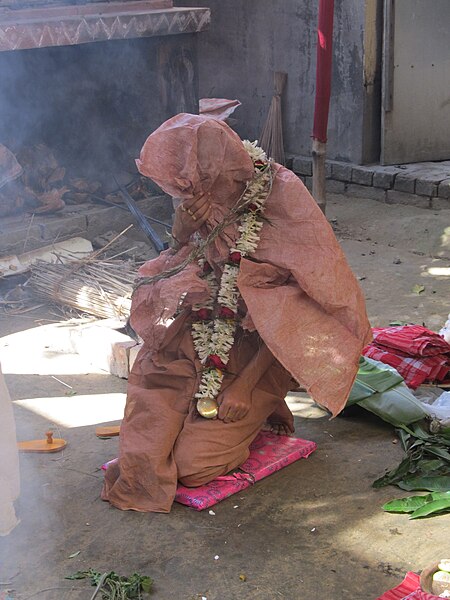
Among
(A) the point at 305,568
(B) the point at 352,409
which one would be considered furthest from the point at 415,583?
(B) the point at 352,409

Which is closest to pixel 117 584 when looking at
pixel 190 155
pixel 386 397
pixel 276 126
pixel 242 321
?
pixel 242 321

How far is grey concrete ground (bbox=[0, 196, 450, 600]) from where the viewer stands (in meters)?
3.19

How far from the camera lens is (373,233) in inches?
319

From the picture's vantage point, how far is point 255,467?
3926mm

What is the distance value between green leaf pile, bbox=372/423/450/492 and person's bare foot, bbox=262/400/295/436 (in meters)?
0.54

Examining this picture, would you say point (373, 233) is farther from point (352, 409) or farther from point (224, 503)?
point (224, 503)

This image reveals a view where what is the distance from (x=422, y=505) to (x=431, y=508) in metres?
0.06

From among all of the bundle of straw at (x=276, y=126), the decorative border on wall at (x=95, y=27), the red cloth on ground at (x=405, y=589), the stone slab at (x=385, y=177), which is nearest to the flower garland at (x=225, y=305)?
the red cloth on ground at (x=405, y=589)

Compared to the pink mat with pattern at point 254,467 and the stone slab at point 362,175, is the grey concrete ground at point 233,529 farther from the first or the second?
the stone slab at point 362,175

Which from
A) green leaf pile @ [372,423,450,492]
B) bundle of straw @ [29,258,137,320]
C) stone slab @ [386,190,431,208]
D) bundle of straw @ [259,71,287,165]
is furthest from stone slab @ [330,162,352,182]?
green leaf pile @ [372,423,450,492]

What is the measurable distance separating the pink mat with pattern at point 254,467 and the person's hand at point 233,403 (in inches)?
9.7

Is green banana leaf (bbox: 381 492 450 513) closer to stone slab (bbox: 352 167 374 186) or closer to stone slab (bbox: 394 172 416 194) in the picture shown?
stone slab (bbox: 394 172 416 194)

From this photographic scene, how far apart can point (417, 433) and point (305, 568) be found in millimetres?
1207

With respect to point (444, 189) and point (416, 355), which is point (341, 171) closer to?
point (444, 189)
